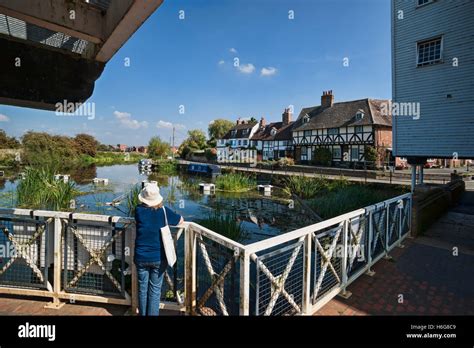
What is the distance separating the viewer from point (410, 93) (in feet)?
32.1

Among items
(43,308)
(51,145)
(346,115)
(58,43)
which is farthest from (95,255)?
(51,145)

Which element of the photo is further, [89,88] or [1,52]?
[89,88]

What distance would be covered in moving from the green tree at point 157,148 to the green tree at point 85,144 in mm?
12235

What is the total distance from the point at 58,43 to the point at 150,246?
219 centimetres

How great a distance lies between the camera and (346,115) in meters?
29.2

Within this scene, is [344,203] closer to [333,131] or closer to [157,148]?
[333,131]

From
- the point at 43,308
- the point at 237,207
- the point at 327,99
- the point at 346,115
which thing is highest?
the point at 327,99

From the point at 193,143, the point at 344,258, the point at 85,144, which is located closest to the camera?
the point at 344,258

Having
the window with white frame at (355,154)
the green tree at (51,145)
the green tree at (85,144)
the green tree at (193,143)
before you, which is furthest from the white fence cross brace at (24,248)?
the green tree at (85,144)

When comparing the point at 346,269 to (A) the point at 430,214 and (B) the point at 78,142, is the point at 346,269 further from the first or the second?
(B) the point at 78,142

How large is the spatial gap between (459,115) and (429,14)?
4.04 m

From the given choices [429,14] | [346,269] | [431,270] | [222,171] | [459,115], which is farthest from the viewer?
[222,171]

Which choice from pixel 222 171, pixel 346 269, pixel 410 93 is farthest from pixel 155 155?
pixel 346 269
